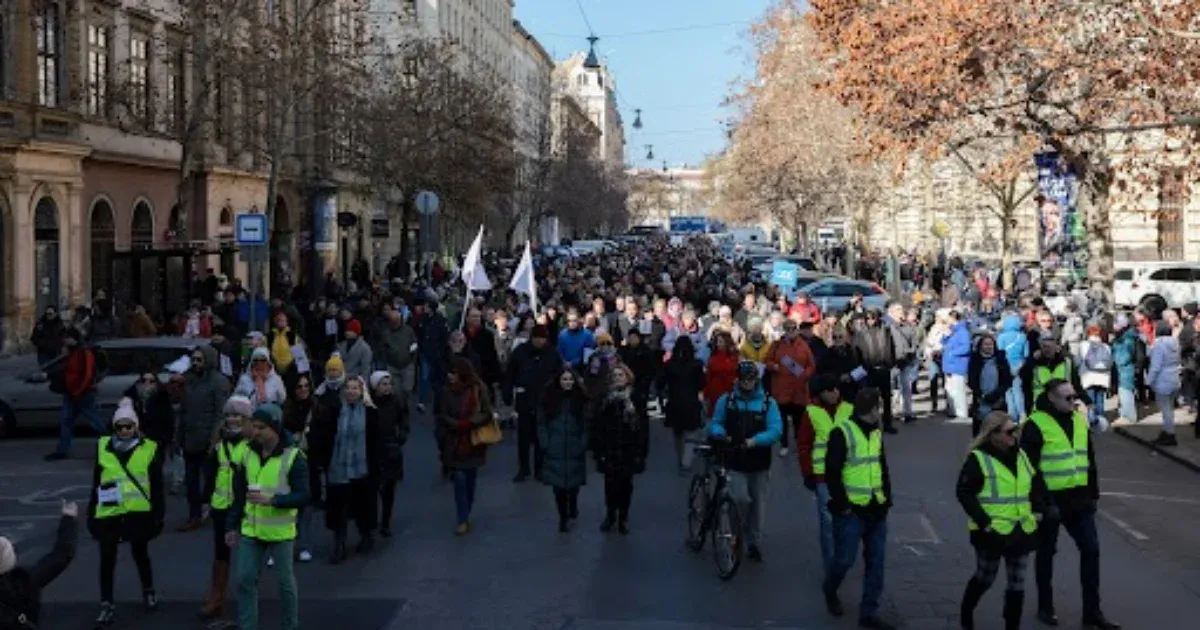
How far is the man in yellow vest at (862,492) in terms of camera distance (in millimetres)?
9828

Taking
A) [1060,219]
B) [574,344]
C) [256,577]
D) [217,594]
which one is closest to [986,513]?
[256,577]

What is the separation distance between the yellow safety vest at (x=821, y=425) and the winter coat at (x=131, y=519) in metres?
4.44

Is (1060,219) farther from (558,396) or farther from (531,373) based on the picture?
(558,396)

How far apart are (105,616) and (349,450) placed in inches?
97.6

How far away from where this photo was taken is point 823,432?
10.4 m

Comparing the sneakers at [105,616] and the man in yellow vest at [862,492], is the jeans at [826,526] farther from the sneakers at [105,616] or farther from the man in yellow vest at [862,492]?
the sneakers at [105,616]

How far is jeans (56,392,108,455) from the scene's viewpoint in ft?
→ 60.4

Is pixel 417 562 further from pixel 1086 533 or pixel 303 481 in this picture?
pixel 1086 533

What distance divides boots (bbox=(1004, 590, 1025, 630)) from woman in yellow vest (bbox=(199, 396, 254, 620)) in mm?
4960

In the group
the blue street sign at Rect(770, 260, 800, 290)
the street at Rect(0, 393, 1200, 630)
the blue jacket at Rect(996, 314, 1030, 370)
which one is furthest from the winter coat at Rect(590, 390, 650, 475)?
the blue street sign at Rect(770, 260, 800, 290)

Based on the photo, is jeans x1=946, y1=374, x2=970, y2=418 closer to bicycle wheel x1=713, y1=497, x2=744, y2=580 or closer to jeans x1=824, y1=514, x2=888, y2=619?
bicycle wheel x1=713, y1=497, x2=744, y2=580

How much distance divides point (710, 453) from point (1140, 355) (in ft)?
37.4

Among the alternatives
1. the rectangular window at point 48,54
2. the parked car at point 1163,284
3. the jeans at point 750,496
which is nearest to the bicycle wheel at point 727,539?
the jeans at point 750,496

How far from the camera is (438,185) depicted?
157ft
